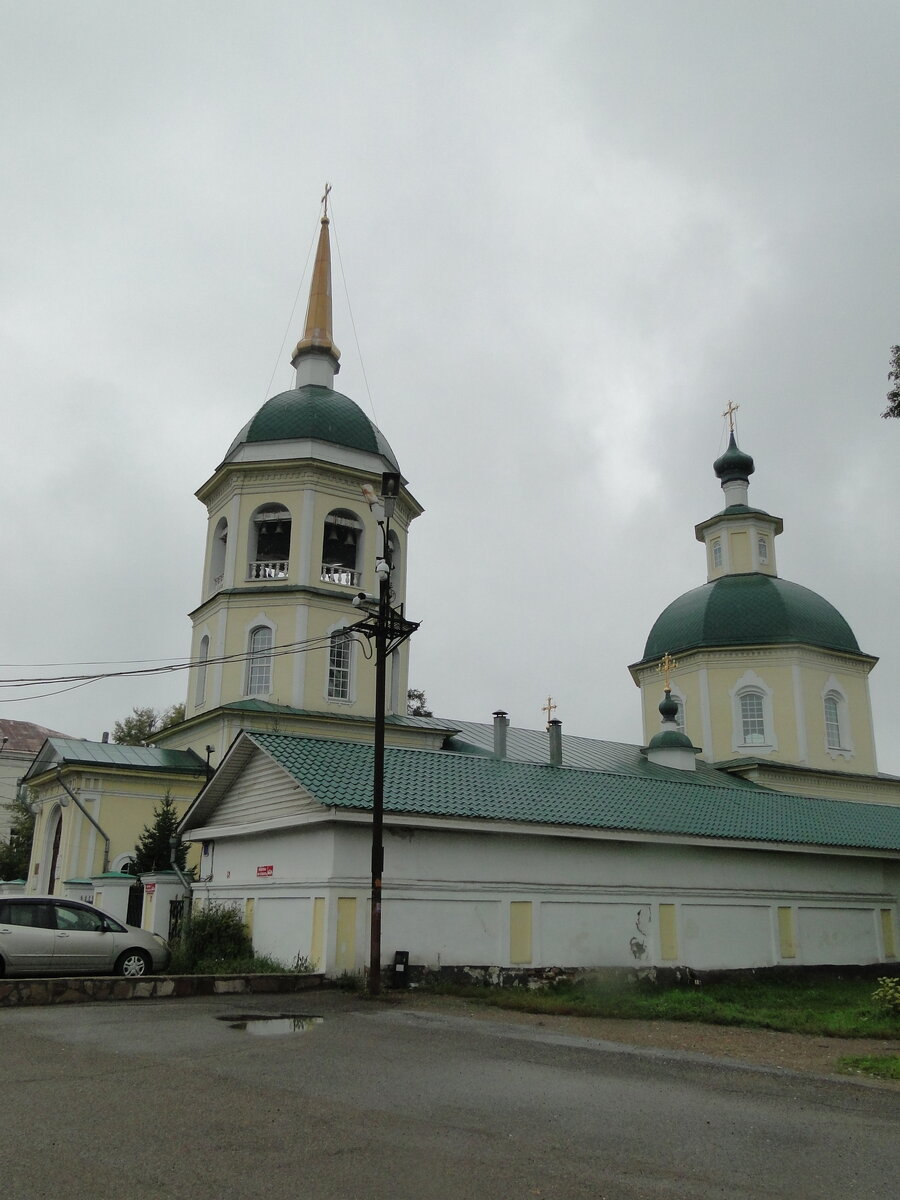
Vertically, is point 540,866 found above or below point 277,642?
below

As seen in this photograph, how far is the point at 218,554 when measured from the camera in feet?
100

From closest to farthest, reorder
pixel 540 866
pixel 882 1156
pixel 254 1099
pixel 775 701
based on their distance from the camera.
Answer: pixel 882 1156
pixel 254 1099
pixel 540 866
pixel 775 701

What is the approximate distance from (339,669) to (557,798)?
9562mm

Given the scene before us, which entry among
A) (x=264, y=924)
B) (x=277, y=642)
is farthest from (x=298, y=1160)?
(x=277, y=642)

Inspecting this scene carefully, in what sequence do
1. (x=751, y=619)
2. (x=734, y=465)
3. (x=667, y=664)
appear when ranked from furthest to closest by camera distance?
(x=734, y=465)
(x=751, y=619)
(x=667, y=664)

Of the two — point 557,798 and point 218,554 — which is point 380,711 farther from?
point 218,554

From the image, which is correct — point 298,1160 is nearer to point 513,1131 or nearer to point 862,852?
point 513,1131

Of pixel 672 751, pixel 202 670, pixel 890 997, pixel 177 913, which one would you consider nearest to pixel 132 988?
pixel 177 913

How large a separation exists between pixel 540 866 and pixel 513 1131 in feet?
39.5

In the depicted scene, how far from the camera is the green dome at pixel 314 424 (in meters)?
29.4

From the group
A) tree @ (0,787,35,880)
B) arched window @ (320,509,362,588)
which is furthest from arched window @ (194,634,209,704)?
tree @ (0,787,35,880)

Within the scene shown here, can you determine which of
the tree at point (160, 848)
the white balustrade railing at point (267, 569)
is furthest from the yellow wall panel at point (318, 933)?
the white balustrade railing at point (267, 569)

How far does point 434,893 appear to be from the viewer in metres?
17.2

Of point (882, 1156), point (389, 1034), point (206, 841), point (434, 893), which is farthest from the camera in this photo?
point (206, 841)
